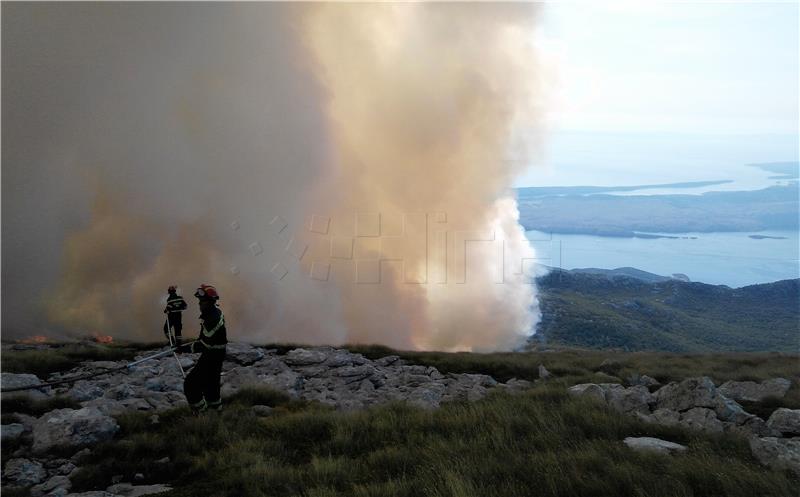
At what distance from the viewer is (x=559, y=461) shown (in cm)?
654

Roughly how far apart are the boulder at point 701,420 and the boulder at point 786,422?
32.2 inches

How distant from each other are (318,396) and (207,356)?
15.1ft

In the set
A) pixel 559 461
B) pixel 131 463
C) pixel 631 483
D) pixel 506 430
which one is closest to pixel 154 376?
pixel 131 463

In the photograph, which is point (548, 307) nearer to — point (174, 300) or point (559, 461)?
point (174, 300)

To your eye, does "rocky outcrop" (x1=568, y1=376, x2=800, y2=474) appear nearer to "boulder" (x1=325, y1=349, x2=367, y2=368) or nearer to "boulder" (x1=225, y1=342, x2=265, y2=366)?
"boulder" (x1=325, y1=349, x2=367, y2=368)

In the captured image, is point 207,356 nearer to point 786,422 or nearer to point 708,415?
point 708,415

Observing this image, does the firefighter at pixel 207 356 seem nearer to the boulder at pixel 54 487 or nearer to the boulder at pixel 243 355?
the boulder at pixel 54 487

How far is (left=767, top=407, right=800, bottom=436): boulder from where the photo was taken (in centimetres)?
877

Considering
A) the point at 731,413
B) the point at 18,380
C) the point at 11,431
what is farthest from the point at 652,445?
the point at 18,380

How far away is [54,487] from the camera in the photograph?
7117mm

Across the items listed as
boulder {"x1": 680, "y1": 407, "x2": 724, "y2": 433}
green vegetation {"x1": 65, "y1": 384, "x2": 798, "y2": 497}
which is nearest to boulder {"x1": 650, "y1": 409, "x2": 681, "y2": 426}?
boulder {"x1": 680, "y1": 407, "x2": 724, "y2": 433}

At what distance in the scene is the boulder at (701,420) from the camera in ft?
29.0

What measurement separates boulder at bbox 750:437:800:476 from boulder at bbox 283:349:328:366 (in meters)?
15.0

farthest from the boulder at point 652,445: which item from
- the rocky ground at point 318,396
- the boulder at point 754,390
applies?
the boulder at point 754,390
